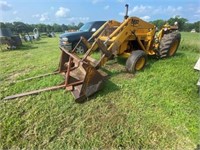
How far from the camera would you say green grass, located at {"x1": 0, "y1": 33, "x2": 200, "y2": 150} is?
129 inches

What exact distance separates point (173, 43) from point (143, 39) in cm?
118

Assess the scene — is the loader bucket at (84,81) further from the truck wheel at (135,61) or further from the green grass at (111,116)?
the truck wheel at (135,61)

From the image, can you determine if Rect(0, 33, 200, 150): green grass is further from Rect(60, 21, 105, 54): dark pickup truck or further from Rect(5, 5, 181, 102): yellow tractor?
Rect(60, 21, 105, 54): dark pickup truck

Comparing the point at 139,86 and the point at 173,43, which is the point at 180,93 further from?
the point at 173,43

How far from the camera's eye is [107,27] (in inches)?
253

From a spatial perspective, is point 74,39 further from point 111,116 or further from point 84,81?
point 111,116

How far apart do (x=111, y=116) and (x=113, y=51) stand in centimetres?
193

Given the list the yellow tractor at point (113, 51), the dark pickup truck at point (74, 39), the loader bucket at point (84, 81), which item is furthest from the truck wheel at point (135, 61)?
the dark pickup truck at point (74, 39)

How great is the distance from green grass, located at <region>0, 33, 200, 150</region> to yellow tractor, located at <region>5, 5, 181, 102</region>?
0.29 m

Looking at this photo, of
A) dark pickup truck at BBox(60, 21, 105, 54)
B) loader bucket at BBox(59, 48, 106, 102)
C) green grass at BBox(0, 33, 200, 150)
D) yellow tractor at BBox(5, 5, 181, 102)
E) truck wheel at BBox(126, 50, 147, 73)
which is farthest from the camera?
dark pickup truck at BBox(60, 21, 105, 54)

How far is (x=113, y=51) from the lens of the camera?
5.14 metres

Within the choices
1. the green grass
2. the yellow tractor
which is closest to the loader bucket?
the yellow tractor

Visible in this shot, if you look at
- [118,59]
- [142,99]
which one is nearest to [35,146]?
[142,99]

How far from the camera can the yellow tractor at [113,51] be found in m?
4.29
